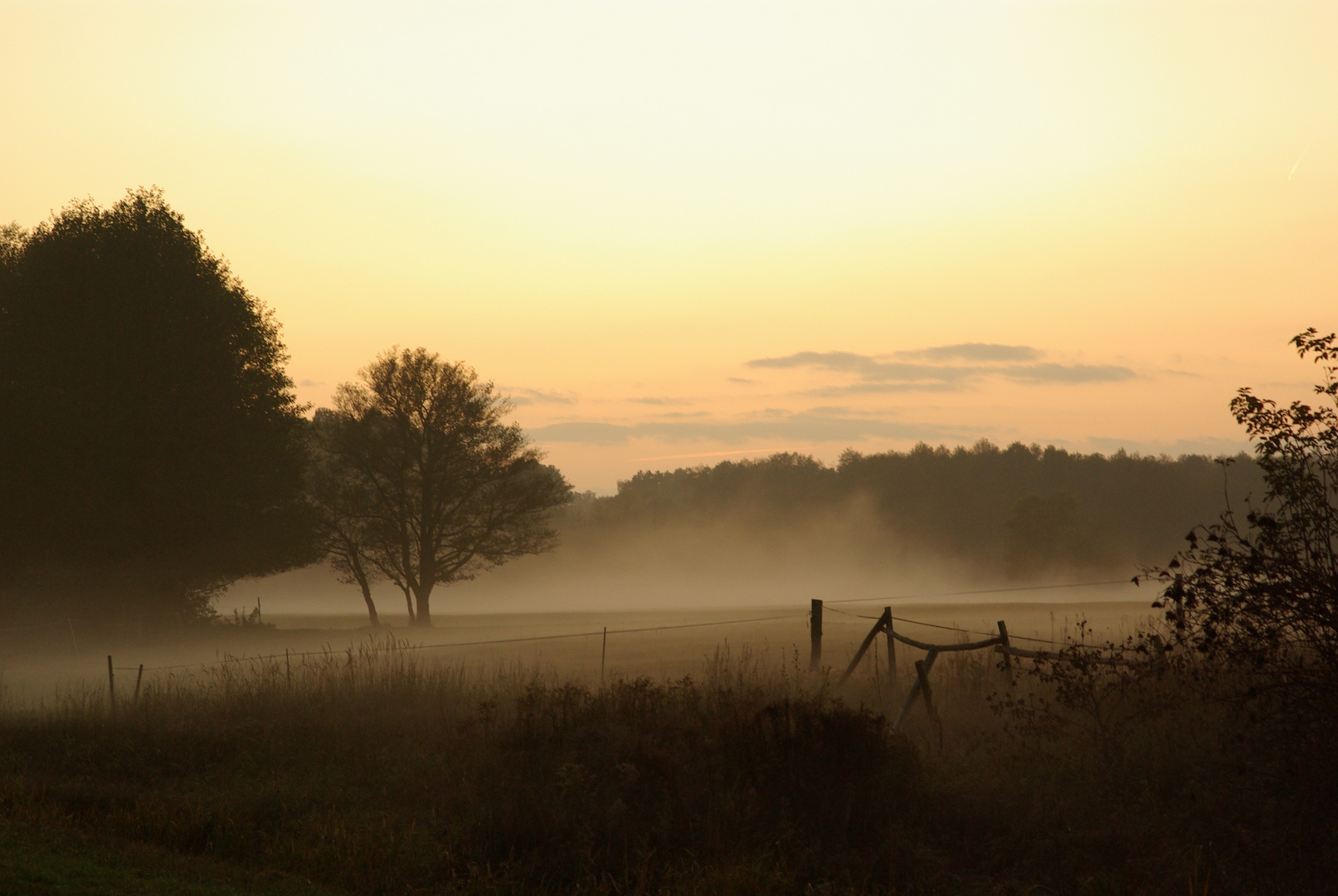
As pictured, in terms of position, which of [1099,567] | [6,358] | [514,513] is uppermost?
[6,358]

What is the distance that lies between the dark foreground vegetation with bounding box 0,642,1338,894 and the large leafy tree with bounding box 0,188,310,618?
754 inches

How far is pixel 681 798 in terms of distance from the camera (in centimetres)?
1115

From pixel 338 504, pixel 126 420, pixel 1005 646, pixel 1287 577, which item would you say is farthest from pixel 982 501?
pixel 1287 577

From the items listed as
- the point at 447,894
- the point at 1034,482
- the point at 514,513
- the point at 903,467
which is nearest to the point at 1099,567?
the point at 1034,482

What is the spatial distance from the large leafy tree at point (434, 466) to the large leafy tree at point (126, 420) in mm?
11085

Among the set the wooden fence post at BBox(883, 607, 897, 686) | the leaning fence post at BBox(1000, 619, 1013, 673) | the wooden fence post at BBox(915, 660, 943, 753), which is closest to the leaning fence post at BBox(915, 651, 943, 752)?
the wooden fence post at BBox(915, 660, 943, 753)

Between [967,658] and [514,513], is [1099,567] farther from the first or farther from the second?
[967,658]

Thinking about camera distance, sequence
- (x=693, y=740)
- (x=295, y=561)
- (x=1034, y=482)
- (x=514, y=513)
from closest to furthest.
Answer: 1. (x=693, y=740)
2. (x=295, y=561)
3. (x=514, y=513)
4. (x=1034, y=482)

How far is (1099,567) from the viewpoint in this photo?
240 feet

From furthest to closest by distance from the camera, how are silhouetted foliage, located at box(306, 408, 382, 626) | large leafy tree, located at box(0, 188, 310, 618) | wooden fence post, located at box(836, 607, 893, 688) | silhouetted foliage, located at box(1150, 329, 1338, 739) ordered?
silhouetted foliage, located at box(306, 408, 382, 626) → large leafy tree, located at box(0, 188, 310, 618) → wooden fence post, located at box(836, 607, 893, 688) → silhouetted foliage, located at box(1150, 329, 1338, 739)

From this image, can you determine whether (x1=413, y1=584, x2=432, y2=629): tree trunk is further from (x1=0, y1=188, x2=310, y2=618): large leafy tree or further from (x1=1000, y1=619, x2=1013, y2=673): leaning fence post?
(x1=1000, y1=619, x2=1013, y2=673): leaning fence post

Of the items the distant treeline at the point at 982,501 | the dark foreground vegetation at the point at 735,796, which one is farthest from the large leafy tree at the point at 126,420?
the distant treeline at the point at 982,501

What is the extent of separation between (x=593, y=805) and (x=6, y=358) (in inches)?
1165

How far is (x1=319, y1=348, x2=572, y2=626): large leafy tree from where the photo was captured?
46719 millimetres
